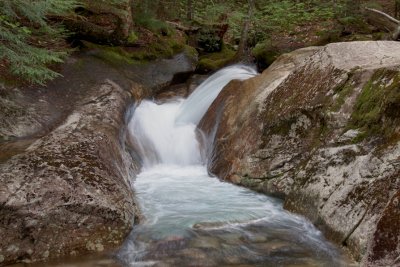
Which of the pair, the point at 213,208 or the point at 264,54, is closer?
the point at 213,208

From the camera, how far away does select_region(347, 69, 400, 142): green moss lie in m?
5.75

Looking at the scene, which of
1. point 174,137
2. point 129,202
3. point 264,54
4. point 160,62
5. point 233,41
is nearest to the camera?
point 129,202

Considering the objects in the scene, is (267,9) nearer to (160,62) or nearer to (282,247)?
(160,62)

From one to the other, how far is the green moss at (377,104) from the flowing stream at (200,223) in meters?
1.63

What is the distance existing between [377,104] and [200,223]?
3092 millimetres

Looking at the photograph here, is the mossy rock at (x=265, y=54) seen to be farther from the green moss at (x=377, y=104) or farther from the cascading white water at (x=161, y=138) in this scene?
the green moss at (x=377, y=104)

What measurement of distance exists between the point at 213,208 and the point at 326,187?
1.76m

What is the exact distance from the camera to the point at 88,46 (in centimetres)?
1098

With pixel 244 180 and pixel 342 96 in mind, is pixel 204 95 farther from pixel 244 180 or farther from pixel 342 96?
pixel 342 96

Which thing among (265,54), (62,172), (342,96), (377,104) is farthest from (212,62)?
(62,172)

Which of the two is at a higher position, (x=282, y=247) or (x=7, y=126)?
(x=7, y=126)

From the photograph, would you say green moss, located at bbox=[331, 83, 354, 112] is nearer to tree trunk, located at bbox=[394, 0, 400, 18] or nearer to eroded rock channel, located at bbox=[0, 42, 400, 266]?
eroded rock channel, located at bbox=[0, 42, 400, 266]

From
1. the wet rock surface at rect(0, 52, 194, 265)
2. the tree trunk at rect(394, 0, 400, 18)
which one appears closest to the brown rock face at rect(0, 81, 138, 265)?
the wet rock surface at rect(0, 52, 194, 265)

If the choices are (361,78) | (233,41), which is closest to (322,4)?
(233,41)
